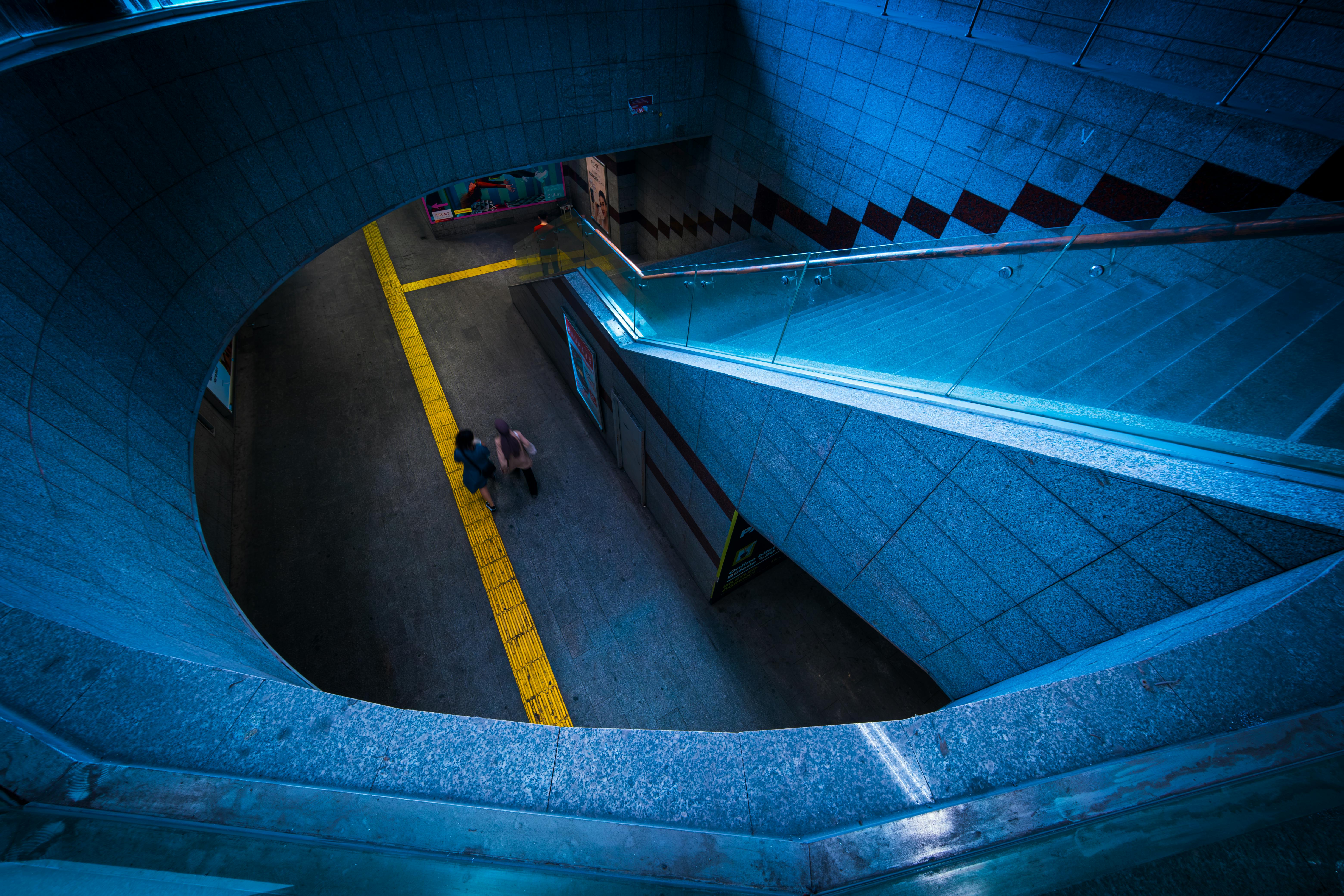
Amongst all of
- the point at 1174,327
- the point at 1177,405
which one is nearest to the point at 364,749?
the point at 1177,405

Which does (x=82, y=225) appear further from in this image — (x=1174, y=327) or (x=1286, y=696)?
(x=1174, y=327)

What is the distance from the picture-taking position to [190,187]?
161 inches

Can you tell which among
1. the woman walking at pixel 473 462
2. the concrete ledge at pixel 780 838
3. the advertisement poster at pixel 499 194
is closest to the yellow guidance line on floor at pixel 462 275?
the advertisement poster at pixel 499 194

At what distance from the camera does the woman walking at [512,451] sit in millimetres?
5543

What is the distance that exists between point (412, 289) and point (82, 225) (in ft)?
18.9

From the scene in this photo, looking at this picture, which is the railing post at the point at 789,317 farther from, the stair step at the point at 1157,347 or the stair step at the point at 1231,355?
the stair step at the point at 1231,355

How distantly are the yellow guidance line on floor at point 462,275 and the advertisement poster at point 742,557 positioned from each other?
661 centimetres

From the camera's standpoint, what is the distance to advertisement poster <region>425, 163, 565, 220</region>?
9.48m

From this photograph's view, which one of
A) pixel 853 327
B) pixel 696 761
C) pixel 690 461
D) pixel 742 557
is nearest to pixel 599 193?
pixel 690 461

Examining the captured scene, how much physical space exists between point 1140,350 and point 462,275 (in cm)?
967

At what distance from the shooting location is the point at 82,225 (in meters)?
3.24

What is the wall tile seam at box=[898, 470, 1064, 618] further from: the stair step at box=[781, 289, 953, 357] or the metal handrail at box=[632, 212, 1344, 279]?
the stair step at box=[781, 289, 953, 357]

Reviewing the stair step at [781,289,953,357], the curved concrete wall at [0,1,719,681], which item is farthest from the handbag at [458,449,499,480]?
the stair step at [781,289,953,357]

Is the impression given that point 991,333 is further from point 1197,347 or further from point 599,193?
point 599,193
